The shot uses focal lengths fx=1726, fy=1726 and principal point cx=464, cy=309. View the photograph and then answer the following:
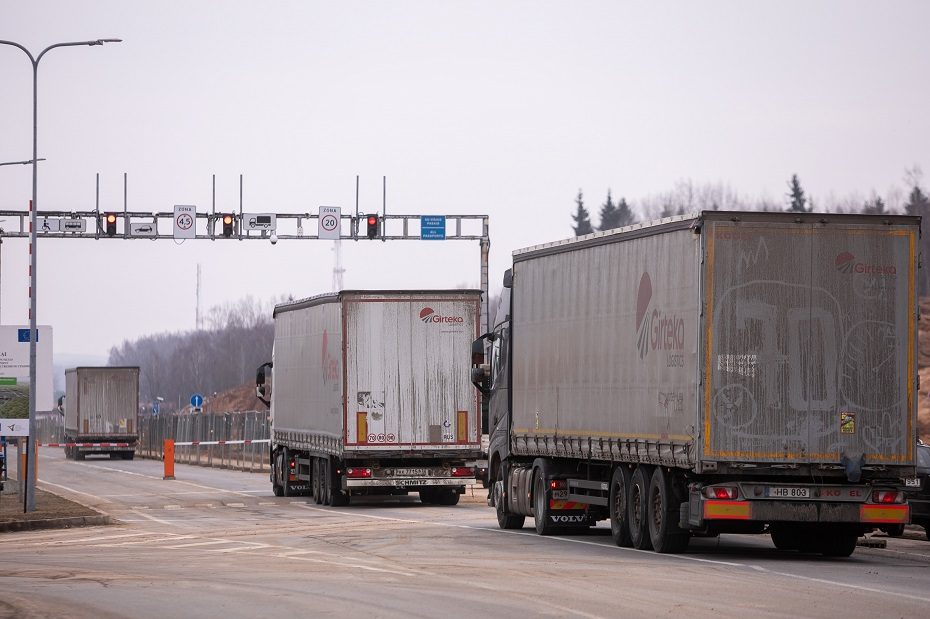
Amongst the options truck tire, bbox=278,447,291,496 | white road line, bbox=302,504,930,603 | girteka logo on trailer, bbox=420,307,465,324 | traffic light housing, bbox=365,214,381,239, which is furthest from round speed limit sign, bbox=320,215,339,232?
white road line, bbox=302,504,930,603

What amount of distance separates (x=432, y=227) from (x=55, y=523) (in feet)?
91.0

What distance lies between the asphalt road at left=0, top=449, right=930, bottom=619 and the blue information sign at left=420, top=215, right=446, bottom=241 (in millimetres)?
25367

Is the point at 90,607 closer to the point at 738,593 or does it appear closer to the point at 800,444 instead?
the point at 738,593

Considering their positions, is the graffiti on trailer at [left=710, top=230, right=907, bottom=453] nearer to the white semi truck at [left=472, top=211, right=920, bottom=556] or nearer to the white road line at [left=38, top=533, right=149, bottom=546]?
the white semi truck at [left=472, top=211, right=920, bottom=556]

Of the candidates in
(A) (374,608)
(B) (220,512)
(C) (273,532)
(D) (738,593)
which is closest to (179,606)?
(A) (374,608)

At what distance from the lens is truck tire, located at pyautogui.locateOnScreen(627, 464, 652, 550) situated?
67.2 ft

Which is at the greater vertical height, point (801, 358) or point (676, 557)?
point (801, 358)

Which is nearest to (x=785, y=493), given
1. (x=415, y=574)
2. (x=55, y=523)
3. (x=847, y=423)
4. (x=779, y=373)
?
(x=847, y=423)

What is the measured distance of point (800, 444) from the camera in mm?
18969

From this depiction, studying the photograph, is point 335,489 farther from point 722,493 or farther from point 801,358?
point 801,358

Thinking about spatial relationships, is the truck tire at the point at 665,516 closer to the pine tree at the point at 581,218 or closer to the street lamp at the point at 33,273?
the street lamp at the point at 33,273

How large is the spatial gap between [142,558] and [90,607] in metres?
5.82

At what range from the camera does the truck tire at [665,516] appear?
19.8m

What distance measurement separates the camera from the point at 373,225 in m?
53.0
